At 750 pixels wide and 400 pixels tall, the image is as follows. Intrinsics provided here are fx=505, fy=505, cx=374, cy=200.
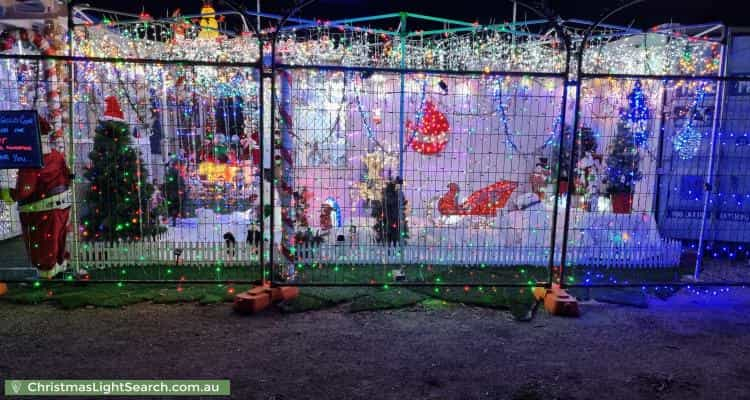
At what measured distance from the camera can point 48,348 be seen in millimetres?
4281

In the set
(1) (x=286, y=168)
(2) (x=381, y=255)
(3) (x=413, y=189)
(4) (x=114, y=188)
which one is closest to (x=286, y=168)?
(1) (x=286, y=168)

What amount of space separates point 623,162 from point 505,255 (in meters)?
3.16

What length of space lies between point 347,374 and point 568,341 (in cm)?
210

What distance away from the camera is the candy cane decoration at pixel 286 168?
593cm

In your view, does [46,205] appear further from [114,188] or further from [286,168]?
[286,168]

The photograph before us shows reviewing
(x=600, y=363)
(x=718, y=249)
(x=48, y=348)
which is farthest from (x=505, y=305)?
(x=718, y=249)

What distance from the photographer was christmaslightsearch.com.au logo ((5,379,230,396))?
359 cm

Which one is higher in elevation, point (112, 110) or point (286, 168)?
point (112, 110)

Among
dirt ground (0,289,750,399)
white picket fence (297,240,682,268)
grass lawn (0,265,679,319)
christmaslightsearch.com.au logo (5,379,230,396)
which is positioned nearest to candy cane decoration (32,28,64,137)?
grass lawn (0,265,679,319)

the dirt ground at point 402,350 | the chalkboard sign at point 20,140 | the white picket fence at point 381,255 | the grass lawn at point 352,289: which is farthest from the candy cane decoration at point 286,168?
the chalkboard sign at point 20,140

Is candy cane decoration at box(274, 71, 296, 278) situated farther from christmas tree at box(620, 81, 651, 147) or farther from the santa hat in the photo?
christmas tree at box(620, 81, 651, 147)

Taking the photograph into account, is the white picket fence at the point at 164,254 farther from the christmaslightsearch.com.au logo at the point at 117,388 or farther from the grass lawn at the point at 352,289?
the christmaslightsearch.com.au logo at the point at 117,388

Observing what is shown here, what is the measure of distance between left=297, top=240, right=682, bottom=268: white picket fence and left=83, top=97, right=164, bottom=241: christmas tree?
2581 mm

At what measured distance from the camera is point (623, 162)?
345 inches
